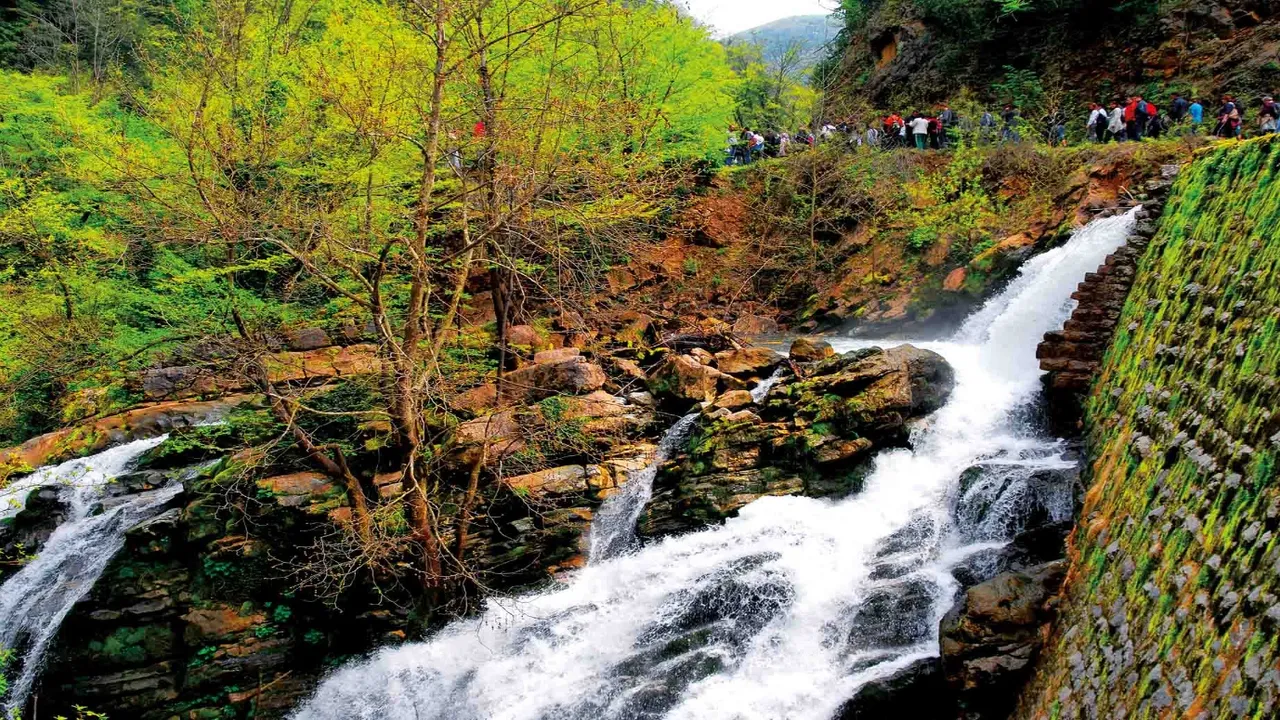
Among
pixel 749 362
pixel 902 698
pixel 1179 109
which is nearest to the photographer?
pixel 902 698

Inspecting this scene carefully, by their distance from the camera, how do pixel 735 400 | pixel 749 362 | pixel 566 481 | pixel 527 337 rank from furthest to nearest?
1. pixel 527 337
2. pixel 749 362
3. pixel 735 400
4. pixel 566 481

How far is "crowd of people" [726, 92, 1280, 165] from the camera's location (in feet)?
52.2

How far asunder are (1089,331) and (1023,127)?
33.3 ft

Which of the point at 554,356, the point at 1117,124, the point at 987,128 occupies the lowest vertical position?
the point at 554,356

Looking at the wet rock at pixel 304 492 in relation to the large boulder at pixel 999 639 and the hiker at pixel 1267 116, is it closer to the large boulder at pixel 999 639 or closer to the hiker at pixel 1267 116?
the large boulder at pixel 999 639

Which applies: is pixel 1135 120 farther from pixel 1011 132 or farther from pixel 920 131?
pixel 920 131

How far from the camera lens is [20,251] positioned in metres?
16.4

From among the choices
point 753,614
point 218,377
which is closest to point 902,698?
point 753,614

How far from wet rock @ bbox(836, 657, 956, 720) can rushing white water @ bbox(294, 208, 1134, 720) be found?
0.19 meters

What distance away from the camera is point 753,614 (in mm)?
8914

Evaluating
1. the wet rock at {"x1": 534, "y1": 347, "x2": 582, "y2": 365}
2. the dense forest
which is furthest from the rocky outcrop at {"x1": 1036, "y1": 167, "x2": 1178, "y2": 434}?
the wet rock at {"x1": 534, "y1": 347, "x2": 582, "y2": 365}

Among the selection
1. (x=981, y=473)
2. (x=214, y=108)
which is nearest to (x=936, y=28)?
(x=981, y=473)

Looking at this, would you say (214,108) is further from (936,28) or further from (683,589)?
(936,28)

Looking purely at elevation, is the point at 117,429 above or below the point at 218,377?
below
